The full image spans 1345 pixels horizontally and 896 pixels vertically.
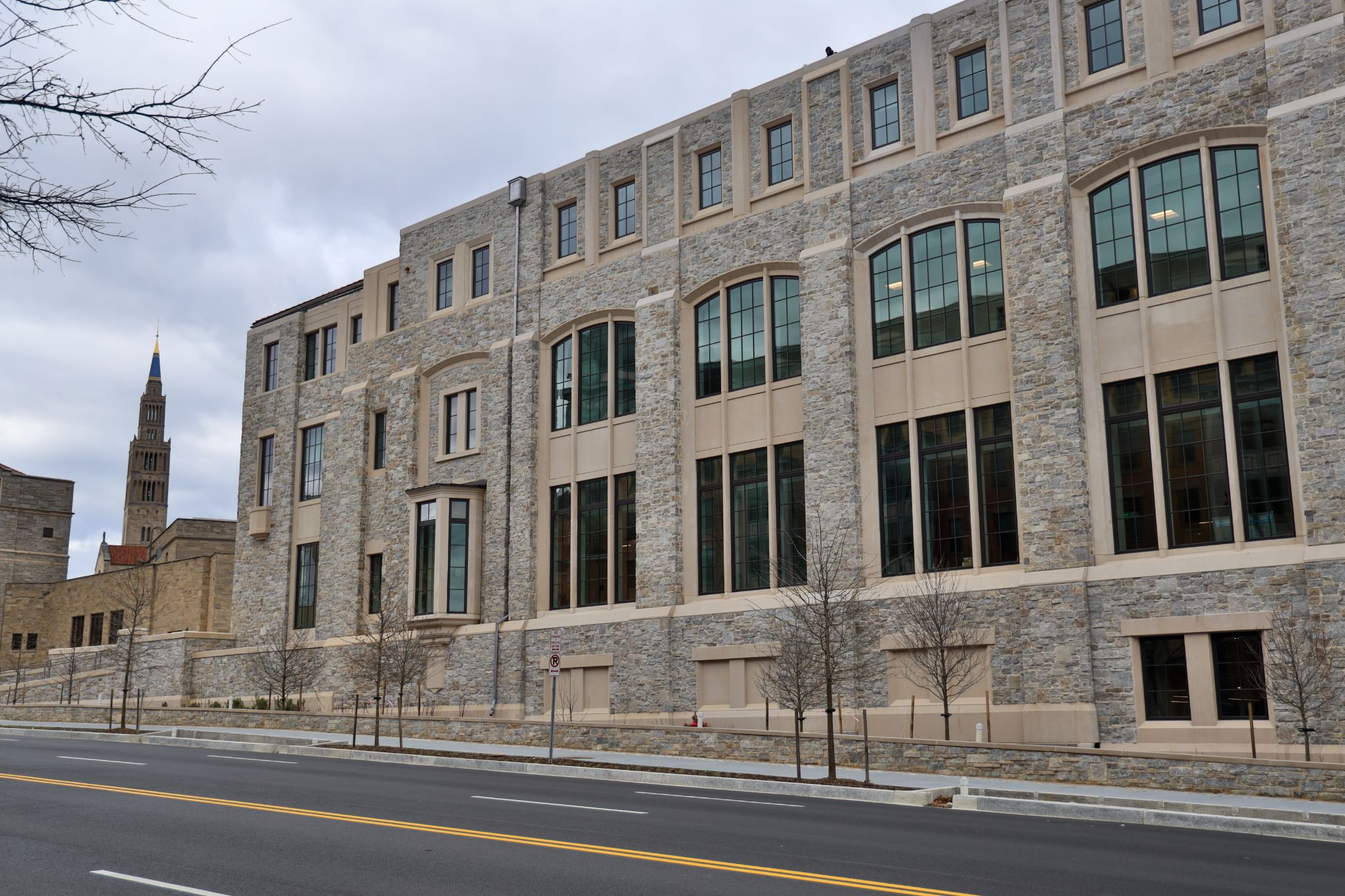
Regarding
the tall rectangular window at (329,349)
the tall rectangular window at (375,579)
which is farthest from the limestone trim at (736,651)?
the tall rectangular window at (329,349)

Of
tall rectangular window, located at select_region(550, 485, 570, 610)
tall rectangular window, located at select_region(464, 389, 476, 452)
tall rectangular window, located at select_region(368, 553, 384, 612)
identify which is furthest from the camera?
tall rectangular window, located at select_region(368, 553, 384, 612)

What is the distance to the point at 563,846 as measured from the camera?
1102cm

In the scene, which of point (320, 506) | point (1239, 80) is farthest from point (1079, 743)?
point (320, 506)

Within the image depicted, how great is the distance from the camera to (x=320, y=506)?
4409cm

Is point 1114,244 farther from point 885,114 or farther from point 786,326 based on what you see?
point 786,326

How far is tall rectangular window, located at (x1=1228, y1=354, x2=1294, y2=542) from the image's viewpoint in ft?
74.7

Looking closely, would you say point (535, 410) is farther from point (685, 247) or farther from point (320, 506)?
point (320, 506)

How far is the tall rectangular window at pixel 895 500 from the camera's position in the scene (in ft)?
91.6

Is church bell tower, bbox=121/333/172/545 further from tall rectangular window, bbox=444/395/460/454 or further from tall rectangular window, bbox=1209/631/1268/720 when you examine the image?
tall rectangular window, bbox=1209/631/1268/720

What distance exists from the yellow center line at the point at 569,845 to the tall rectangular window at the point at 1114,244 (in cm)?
1904

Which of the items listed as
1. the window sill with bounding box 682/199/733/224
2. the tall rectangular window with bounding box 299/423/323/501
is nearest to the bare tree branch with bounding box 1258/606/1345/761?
the window sill with bounding box 682/199/733/224

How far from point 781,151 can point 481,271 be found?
1251cm

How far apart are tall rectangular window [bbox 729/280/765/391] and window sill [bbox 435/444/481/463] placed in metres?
10.2

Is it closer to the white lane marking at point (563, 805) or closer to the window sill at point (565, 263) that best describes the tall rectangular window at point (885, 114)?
the window sill at point (565, 263)
